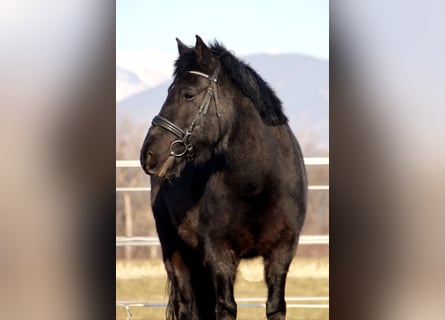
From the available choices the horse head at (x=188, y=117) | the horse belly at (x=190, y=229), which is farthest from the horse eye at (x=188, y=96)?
the horse belly at (x=190, y=229)

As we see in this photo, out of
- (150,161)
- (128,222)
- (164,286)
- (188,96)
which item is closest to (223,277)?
(150,161)

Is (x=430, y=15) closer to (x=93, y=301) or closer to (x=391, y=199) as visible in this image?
(x=391, y=199)

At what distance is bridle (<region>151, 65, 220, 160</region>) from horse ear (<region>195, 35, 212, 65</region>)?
0.24 feet

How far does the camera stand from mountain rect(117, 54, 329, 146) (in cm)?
1598

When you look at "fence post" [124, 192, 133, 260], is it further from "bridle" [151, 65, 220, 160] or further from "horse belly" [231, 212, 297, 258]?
"bridle" [151, 65, 220, 160]

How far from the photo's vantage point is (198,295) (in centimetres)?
475

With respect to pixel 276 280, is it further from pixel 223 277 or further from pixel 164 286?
pixel 164 286

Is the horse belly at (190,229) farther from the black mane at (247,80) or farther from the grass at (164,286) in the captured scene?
the grass at (164,286)

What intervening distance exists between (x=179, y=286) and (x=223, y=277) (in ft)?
3.56

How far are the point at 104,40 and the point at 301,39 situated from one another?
11030 mm

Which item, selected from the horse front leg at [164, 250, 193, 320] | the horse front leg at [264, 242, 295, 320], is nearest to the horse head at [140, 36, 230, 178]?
the horse front leg at [264, 242, 295, 320]

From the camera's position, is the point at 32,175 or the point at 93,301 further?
the point at 93,301

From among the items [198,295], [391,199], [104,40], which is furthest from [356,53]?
[198,295]

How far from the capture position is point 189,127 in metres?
3.56
